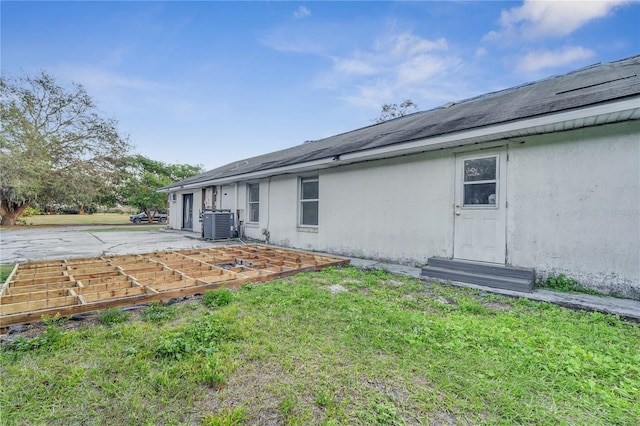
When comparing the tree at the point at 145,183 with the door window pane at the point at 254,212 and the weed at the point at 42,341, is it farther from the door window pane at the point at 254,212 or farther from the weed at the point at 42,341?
the weed at the point at 42,341

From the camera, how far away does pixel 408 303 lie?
363 centimetres

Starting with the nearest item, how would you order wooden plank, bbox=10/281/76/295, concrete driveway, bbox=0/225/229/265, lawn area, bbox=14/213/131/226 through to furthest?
wooden plank, bbox=10/281/76/295, concrete driveway, bbox=0/225/229/265, lawn area, bbox=14/213/131/226

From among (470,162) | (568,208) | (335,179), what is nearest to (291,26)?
(335,179)

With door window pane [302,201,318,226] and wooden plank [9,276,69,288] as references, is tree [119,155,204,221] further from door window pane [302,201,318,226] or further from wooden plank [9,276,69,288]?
wooden plank [9,276,69,288]

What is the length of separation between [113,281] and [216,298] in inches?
70.1

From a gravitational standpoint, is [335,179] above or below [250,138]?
below

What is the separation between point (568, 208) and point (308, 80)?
1202cm

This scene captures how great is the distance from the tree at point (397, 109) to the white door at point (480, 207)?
19484 mm

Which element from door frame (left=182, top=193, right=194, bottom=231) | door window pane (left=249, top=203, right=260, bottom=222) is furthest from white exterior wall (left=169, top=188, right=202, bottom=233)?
door window pane (left=249, top=203, right=260, bottom=222)

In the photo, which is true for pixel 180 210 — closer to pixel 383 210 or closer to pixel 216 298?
pixel 383 210

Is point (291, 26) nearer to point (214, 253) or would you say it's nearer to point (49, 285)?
point (214, 253)

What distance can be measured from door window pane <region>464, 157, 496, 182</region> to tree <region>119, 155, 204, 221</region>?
2435 centimetres

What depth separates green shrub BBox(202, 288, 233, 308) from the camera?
3.45 m

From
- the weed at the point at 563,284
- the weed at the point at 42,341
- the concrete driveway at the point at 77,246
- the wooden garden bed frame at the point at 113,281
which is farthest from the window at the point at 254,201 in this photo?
the weed at the point at 563,284
